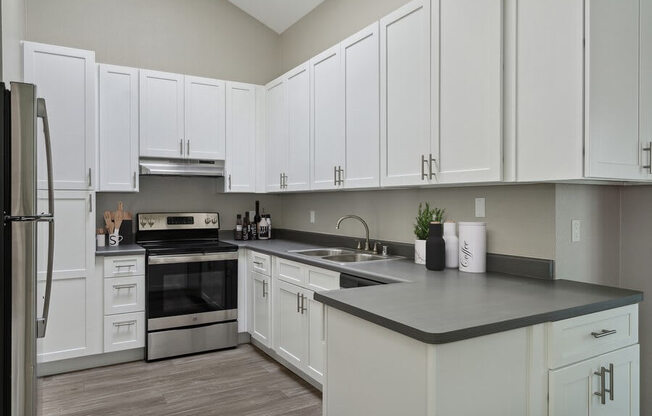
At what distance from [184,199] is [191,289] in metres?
1.04

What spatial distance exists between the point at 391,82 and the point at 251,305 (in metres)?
2.26

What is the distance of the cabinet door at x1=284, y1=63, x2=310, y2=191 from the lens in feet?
11.9

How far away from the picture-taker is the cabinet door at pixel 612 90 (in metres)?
1.75

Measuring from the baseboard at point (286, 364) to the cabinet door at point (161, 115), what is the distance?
1.81m

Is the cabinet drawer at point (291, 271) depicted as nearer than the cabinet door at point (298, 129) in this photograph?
Yes

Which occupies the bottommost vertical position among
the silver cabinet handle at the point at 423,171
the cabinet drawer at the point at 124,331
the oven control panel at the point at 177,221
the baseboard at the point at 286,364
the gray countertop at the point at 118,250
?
the baseboard at the point at 286,364

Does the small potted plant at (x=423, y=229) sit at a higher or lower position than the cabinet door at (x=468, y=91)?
lower

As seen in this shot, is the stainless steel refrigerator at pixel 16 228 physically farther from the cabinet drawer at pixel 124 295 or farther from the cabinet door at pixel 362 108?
the cabinet drawer at pixel 124 295

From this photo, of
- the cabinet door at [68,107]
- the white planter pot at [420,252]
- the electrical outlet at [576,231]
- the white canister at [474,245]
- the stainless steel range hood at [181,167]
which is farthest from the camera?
the stainless steel range hood at [181,167]

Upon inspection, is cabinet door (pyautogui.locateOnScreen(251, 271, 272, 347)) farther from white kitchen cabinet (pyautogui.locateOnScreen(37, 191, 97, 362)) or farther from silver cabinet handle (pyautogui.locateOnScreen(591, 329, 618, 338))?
silver cabinet handle (pyautogui.locateOnScreen(591, 329, 618, 338))


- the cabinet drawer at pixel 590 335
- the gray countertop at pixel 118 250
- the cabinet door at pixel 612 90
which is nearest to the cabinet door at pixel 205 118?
the gray countertop at pixel 118 250

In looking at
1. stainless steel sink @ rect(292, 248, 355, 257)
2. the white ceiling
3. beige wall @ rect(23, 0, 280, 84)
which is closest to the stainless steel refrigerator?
stainless steel sink @ rect(292, 248, 355, 257)

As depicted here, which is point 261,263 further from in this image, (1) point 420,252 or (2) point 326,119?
(1) point 420,252

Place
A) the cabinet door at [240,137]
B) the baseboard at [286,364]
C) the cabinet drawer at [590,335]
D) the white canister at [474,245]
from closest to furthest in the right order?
the cabinet drawer at [590,335] → the white canister at [474,245] → the baseboard at [286,364] → the cabinet door at [240,137]
